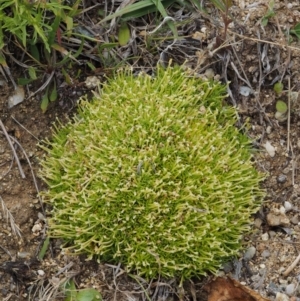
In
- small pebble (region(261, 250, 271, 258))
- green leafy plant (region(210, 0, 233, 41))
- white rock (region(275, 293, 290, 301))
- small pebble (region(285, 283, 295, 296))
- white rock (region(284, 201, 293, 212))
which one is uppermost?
green leafy plant (region(210, 0, 233, 41))

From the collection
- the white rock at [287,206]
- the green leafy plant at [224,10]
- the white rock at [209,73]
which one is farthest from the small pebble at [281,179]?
the green leafy plant at [224,10]

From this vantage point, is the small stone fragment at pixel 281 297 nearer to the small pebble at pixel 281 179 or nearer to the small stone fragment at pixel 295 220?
the small stone fragment at pixel 295 220

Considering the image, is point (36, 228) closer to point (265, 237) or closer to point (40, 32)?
point (40, 32)

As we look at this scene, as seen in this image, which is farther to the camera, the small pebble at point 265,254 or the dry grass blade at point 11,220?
the small pebble at point 265,254

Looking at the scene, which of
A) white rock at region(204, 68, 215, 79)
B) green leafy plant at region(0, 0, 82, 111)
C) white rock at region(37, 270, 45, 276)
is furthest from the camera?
white rock at region(204, 68, 215, 79)

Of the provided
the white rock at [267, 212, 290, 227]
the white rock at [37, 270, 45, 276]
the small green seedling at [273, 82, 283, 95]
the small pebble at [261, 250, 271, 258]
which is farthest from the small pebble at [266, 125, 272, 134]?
the white rock at [37, 270, 45, 276]

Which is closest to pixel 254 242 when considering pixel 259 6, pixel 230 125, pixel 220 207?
pixel 220 207

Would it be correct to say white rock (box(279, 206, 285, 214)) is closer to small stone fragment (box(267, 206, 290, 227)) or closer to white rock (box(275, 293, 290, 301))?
small stone fragment (box(267, 206, 290, 227))

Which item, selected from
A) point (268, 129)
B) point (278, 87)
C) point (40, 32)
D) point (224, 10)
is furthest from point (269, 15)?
point (40, 32)
